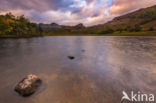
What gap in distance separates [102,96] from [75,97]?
77.8 inches

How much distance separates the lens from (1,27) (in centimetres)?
6638

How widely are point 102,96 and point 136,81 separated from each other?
14.5ft

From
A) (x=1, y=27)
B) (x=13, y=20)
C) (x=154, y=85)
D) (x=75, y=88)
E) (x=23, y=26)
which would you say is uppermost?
(x=13, y=20)

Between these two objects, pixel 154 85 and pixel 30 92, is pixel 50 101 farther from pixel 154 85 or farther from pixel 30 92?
pixel 154 85

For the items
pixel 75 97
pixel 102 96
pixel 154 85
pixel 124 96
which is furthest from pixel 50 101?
pixel 154 85

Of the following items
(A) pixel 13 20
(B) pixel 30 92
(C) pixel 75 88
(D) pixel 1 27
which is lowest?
(C) pixel 75 88

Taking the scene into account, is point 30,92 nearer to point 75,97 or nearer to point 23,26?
point 75,97

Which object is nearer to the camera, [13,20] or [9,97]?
[9,97]

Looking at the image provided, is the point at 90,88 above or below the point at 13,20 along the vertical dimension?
below

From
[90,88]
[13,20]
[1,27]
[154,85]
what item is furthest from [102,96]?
[13,20]

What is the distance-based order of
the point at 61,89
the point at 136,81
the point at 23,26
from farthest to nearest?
the point at 23,26 < the point at 136,81 < the point at 61,89

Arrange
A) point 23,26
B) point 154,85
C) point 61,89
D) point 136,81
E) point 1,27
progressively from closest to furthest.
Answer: point 61,89
point 154,85
point 136,81
point 1,27
point 23,26

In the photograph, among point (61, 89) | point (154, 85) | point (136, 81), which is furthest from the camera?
point (136, 81)

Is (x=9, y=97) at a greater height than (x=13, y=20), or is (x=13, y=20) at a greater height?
(x=13, y=20)
